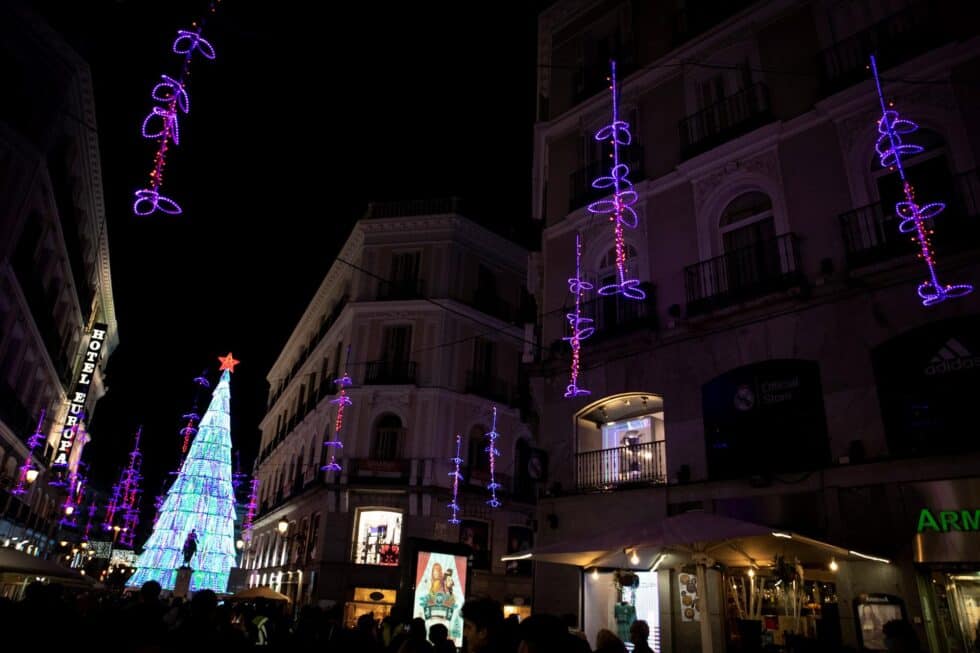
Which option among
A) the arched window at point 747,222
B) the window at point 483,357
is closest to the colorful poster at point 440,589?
the arched window at point 747,222

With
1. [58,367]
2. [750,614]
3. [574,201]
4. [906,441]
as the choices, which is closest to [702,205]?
[574,201]

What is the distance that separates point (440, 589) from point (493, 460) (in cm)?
1581

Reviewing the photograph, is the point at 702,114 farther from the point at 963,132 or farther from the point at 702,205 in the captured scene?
the point at 963,132

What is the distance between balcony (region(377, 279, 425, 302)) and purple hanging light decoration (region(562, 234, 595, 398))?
12831 mm

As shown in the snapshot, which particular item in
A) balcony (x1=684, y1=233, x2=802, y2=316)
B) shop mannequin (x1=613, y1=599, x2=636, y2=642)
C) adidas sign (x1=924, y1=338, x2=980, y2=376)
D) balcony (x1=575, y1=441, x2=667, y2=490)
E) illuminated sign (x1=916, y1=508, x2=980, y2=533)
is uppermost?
balcony (x1=684, y1=233, x2=802, y2=316)

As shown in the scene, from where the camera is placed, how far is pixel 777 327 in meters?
11.7

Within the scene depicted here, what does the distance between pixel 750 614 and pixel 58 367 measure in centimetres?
2914

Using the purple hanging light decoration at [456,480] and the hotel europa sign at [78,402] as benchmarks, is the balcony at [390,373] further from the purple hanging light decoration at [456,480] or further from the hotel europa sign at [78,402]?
the hotel europa sign at [78,402]

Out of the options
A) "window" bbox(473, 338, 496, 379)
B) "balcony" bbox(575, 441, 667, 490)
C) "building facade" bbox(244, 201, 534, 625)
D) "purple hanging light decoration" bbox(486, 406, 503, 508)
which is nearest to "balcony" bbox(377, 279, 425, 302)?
"building facade" bbox(244, 201, 534, 625)

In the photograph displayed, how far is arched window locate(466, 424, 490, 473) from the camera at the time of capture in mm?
26677

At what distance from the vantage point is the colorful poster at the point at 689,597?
1127 cm

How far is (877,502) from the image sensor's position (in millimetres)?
9680

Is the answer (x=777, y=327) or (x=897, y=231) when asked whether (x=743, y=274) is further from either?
(x=897, y=231)

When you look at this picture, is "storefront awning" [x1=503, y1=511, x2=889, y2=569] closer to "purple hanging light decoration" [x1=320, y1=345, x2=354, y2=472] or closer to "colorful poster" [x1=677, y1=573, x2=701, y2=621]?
"colorful poster" [x1=677, y1=573, x2=701, y2=621]
